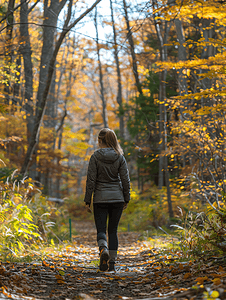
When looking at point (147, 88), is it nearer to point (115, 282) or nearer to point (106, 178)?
point (106, 178)

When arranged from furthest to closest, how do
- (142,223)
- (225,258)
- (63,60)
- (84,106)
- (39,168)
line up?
(84,106) → (63,60) → (39,168) → (142,223) → (225,258)

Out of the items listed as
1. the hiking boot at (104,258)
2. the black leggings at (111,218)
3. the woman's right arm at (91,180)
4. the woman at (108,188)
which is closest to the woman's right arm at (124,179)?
the woman at (108,188)

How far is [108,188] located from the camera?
385 centimetres

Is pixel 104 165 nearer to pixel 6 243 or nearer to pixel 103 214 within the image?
pixel 103 214

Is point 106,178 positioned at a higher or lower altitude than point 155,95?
lower

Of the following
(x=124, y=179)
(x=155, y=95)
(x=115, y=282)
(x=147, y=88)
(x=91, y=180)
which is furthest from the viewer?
(x=147, y=88)

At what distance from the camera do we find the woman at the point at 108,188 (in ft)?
12.5

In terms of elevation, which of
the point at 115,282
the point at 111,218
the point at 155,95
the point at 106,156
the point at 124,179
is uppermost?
the point at 155,95

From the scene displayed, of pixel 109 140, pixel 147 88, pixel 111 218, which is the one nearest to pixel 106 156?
pixel 109 140

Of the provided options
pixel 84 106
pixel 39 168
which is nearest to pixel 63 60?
pixel 39 168

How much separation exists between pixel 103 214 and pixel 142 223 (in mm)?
6839

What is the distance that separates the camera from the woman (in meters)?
3.82

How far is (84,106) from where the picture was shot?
1170 inches

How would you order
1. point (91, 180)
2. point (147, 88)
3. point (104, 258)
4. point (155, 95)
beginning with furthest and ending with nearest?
point (147, 88) < point (155, 95) < point (91, 180) < point (104, 258)
